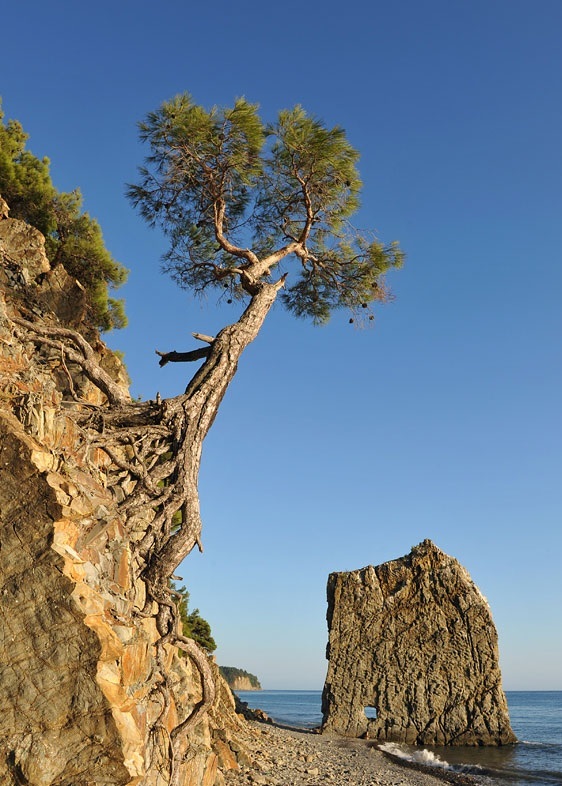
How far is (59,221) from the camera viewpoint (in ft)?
50.1

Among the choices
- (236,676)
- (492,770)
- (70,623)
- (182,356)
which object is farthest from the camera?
(236,676)

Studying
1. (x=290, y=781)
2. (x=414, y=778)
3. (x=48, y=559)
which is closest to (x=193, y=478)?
(x=48, y=559)

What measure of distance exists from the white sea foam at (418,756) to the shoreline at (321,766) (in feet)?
1.45

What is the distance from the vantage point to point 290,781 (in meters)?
11.8

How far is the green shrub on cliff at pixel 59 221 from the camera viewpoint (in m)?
14.7

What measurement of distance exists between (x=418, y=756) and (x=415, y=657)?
14.9ft

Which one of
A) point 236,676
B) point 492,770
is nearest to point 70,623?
point 492,770

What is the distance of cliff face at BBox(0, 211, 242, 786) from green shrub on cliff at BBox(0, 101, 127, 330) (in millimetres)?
7557

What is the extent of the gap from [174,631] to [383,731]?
18.8 m

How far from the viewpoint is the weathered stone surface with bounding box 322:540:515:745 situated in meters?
22.7

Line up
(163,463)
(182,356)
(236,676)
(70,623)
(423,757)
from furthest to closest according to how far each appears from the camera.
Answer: (236,676), (423,757), (182,356), (163,463), (70,623)

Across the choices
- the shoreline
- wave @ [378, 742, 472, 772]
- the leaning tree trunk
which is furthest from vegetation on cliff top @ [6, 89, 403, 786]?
wave @ [378, 742, 472, 772]

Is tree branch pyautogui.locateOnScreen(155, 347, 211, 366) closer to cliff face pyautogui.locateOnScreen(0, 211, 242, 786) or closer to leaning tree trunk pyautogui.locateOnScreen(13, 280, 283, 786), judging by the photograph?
leaning tree trunk pyautogui.locateOnScreen(13, 280, 283, 786)

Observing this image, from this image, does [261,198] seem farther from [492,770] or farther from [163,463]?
[492,770]
